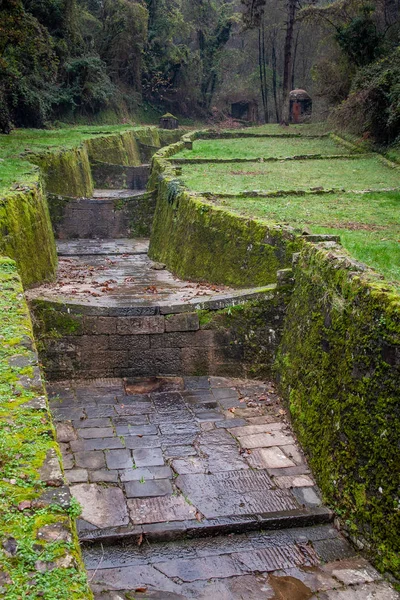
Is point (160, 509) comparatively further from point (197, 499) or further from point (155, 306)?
point (155, 306)

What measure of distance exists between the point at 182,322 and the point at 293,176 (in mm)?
10136

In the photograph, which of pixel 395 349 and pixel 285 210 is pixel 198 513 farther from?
pixel 285 210

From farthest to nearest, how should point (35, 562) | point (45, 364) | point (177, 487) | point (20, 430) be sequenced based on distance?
point (45, 364) < point (177, 487) < point (20, 430) < point (35, 562)

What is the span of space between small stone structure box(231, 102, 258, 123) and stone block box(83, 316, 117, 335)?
46.3m

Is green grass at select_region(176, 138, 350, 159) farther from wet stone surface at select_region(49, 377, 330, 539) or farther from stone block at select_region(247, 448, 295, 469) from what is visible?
stone block at select_region(247, 448, 295, 469)

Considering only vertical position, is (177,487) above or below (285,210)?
below

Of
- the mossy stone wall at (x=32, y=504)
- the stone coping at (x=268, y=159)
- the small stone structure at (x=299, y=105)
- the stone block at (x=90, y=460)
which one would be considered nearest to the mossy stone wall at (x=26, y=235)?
the stone block at (x=90, y=460)

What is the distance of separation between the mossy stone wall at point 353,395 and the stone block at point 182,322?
168cm

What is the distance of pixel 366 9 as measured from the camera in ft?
81.8

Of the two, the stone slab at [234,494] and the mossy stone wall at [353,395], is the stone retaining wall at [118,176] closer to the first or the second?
the mossy stone wall at [353,395]

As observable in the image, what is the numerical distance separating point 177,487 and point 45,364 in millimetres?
3199

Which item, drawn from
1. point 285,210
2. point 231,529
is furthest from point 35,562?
point 285,210

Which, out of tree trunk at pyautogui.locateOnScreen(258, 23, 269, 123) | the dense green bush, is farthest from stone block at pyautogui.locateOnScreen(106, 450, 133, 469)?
tree trunk at pyautogui.locateOnScreen(258, 23, 269, 123)

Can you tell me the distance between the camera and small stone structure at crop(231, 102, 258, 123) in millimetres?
51812
